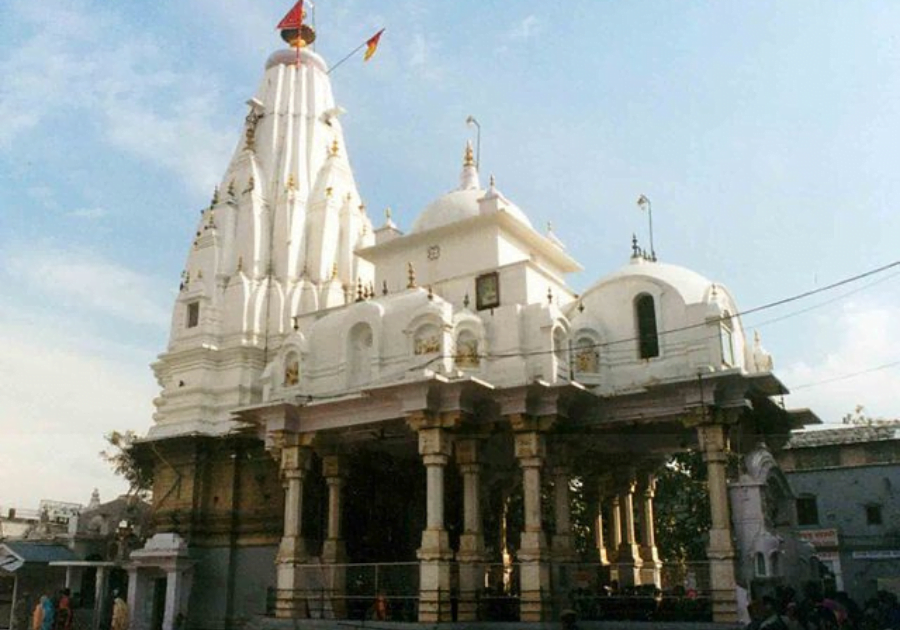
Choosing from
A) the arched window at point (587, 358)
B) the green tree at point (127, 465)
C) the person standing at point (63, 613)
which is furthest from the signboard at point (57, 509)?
the arched window at point (587, 358)

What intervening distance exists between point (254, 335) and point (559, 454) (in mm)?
11357

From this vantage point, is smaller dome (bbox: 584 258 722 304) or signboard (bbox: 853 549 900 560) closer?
smaller dome (bbox: 584 258 722 304)

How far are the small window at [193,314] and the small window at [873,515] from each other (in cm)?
2567

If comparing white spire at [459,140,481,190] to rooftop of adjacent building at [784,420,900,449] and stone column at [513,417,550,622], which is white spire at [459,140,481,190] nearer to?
stone column at [513,417,550,622]

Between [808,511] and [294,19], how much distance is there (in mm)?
28101

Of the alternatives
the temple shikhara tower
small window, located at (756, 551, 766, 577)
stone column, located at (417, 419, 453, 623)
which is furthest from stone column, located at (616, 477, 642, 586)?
stone column, located at (417, 419, 453, 623)

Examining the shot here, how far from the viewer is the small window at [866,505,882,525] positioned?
32.4 metres

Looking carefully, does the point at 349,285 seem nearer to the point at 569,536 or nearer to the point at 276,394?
the point at 276,394

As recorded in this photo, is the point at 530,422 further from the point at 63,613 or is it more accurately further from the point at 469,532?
the point at 63,613

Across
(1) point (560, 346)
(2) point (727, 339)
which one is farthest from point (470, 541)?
(2) point (727, 339)

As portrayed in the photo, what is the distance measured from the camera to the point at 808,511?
33.9m

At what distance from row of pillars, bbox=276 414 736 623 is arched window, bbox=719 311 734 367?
1.57 meters

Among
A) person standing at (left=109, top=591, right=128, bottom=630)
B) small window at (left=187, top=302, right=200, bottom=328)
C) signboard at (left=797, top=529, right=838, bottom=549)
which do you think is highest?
small window at (left=187, top=302, right=200, bottom=328)

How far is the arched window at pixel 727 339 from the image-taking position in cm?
1814
